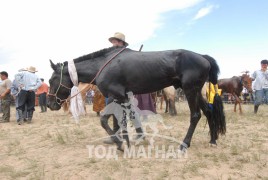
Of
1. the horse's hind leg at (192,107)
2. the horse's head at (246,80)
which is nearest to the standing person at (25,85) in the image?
the horse's hind leg at (192,107)

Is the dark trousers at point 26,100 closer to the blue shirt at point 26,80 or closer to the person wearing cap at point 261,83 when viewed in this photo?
the blue shirt at point 26,80

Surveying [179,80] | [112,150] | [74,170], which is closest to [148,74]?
[179,80]

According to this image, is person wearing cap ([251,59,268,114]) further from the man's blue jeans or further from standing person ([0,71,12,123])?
standing person ([0,71,12,123])

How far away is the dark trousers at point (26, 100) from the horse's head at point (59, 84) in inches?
169

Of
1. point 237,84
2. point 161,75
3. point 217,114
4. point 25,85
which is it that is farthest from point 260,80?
point 25,85

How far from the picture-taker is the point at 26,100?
377 inches

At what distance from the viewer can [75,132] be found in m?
6.74

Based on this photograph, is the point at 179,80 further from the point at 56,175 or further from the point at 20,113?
the point at 20,113

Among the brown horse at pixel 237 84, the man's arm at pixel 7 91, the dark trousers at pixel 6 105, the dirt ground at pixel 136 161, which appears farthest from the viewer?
the brown horse at pixel 237 84

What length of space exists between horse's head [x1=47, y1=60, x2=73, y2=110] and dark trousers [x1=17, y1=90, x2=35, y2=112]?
4.29 metres

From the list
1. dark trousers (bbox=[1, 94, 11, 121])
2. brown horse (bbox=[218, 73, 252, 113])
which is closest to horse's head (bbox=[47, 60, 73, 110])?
dark trousers (bbox=[1, 94, 11, 121])

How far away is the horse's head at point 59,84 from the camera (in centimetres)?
544

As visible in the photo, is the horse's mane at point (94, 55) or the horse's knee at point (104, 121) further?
the horse's mane at point (94, 55)

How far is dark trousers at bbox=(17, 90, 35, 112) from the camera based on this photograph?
9.33m
